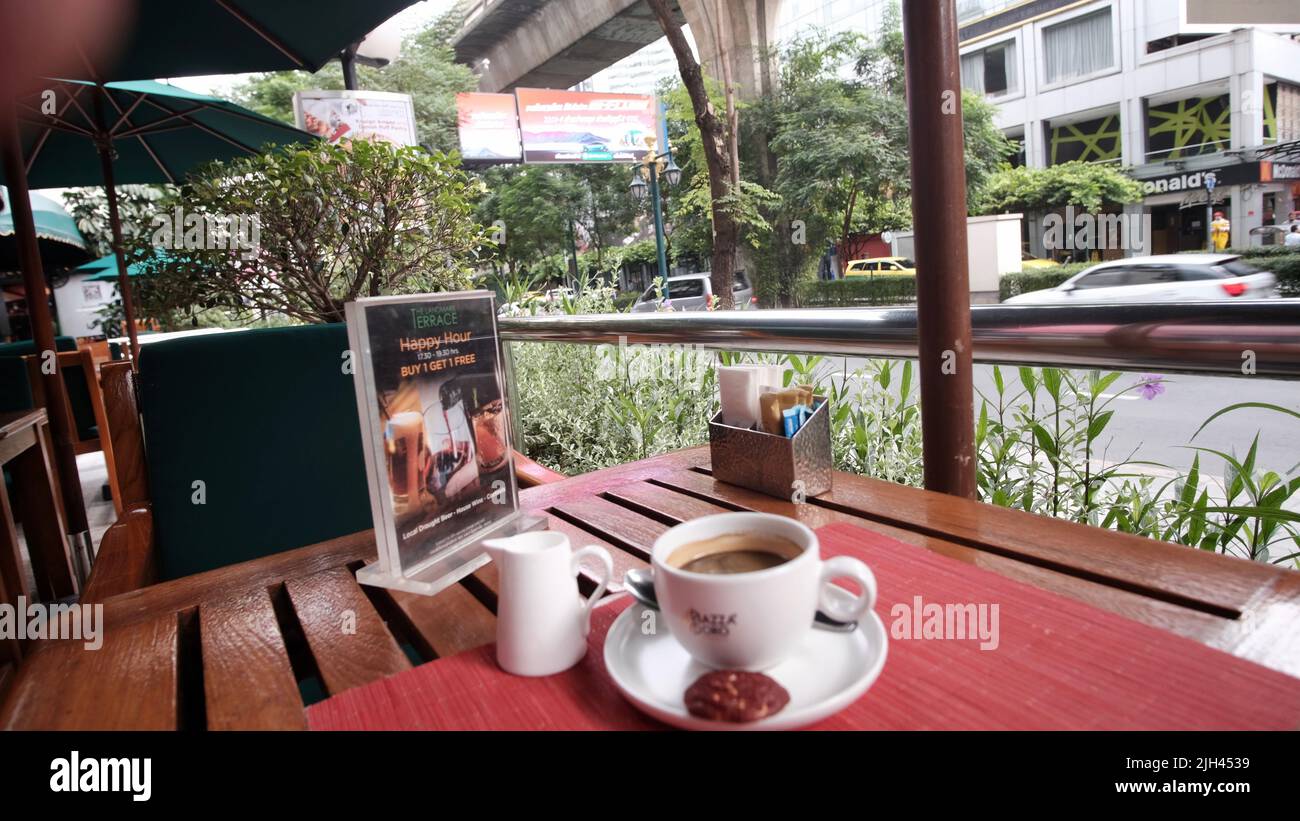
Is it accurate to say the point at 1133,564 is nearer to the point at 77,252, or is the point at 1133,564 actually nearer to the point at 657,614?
the point at 657,614

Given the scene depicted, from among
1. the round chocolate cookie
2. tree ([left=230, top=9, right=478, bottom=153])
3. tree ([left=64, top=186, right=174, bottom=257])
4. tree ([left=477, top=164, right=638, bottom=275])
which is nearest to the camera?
the round chocolate cookie

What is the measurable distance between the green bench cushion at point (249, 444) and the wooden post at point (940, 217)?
1.08m

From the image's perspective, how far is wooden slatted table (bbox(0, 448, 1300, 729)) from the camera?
0.57 meters

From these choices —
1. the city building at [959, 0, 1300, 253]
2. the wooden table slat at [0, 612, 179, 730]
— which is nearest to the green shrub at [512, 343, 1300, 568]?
the wooden table slat at [0, 612, 179, 730]

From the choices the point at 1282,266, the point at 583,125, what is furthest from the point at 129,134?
the point at 583,125

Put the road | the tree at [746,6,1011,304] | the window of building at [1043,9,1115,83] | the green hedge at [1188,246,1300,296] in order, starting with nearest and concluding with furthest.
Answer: the road, the green hedge at [1188,246,1300,296], the window of building at [1043,9,1115,83], the tree at [746,6,1011,304]

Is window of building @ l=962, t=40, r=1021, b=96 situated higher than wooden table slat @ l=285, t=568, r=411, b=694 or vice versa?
window of building @ l=962, t=40, r=1021, b=96

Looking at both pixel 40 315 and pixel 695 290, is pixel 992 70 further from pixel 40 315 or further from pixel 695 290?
pixel 40 315

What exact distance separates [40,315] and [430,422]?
10.3ft

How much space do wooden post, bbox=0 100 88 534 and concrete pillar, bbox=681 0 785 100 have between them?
10369mm

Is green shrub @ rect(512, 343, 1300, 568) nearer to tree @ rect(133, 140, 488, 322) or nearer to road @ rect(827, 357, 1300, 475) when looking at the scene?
road @ rect(827, 357, 1300, 475)

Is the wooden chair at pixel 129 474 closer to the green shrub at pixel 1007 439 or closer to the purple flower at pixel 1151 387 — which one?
the green shrub at pixel 1007 439

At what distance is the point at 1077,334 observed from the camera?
3.19 ft
